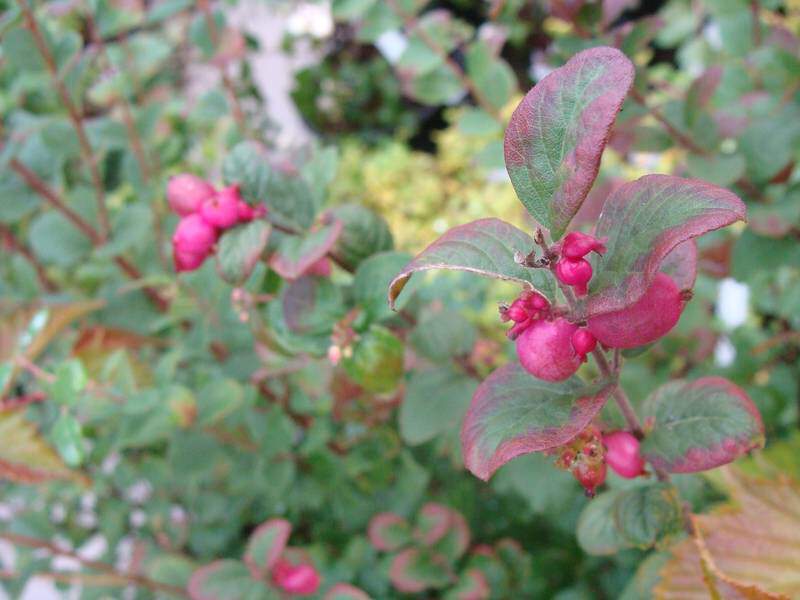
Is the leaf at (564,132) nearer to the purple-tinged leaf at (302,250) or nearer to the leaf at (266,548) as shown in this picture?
the purple-tinged leaf at (302,250)

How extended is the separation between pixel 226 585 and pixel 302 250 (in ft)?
1.03

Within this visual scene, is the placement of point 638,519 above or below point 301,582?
above

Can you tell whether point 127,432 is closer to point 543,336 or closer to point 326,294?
point 326,294

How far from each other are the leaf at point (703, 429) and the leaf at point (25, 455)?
1.72 feet

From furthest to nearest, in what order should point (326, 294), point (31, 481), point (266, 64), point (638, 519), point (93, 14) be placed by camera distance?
point (266, 64)
point (93, 14)
point (31, 481)
point (326, 294)
point (638, 519)

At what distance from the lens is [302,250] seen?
1.59 feet

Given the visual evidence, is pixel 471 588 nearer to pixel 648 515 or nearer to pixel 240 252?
pixel 648 515

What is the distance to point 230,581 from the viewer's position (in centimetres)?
63

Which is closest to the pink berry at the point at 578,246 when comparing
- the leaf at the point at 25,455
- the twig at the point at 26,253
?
the leaf at the point at 25,455

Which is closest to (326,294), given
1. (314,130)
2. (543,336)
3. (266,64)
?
(543,336)

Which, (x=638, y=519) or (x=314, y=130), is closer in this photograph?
(x=638, y=519)

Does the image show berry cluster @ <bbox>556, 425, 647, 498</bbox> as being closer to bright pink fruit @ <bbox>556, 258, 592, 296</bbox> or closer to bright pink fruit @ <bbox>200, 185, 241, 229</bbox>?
bright pink fruit @ <bbox>556, 258, 592, 296</bbox>

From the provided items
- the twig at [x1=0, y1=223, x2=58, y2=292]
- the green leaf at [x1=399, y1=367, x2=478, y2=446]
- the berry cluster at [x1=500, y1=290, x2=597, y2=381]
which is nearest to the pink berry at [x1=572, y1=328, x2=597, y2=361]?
the berry cluster at [x1=500, y1=290, x2=597, y2=381]

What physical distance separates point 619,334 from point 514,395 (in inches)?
2.9
